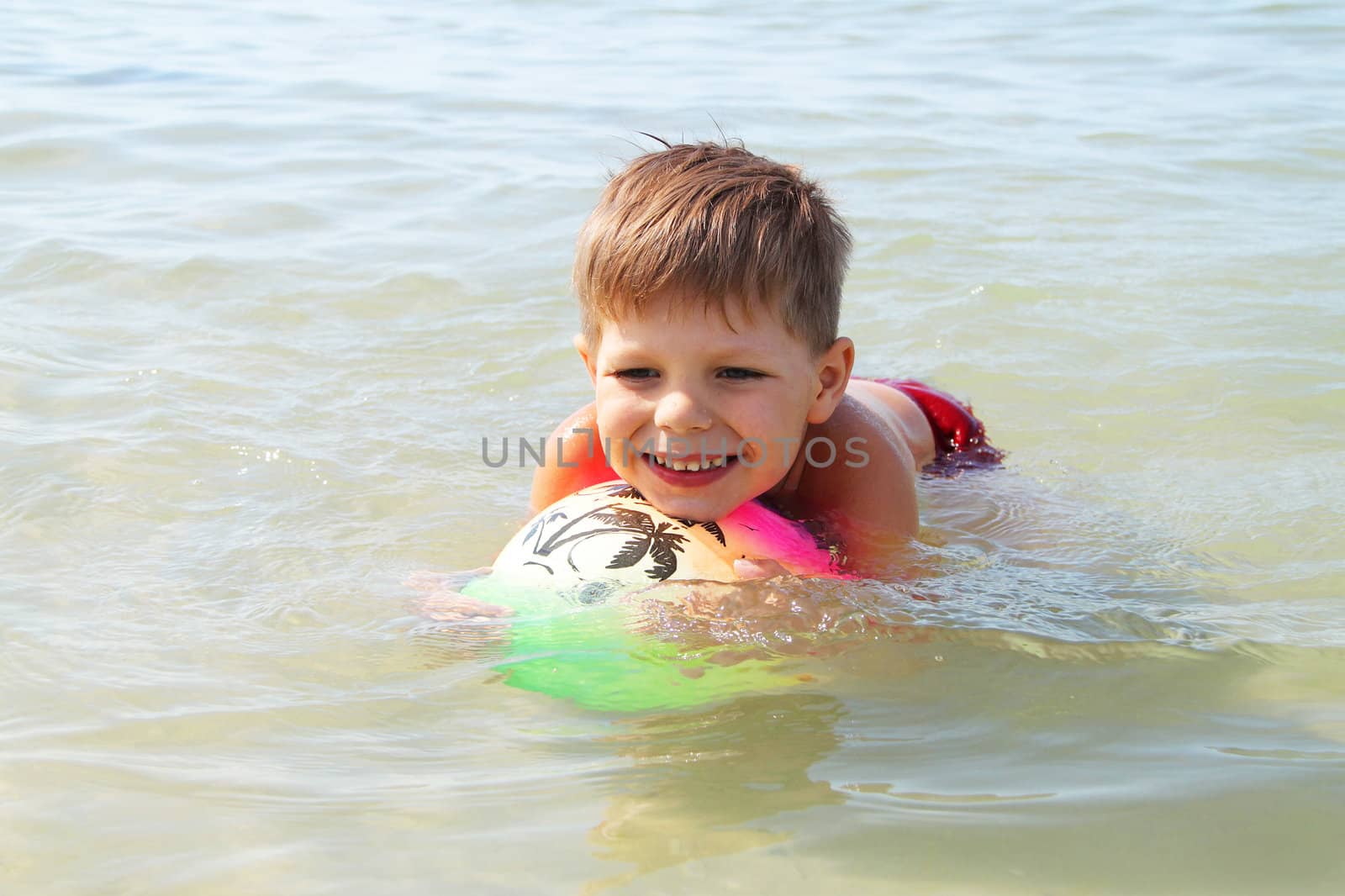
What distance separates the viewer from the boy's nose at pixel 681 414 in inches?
124

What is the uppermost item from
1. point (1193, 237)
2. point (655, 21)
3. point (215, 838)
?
point (655, 21)

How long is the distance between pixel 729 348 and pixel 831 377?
1.48 feet

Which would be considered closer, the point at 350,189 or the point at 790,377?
the point at 790,377

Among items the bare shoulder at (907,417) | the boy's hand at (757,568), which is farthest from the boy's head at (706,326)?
the bare shoulder at (907,417)

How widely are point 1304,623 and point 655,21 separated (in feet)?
41.2

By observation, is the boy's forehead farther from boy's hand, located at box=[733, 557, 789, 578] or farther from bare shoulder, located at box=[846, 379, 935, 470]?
bare shoulder, located at box=[846, 379, 935, 470]

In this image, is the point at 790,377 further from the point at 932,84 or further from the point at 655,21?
the point at 655,21

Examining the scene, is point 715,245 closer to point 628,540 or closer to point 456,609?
point 628,540

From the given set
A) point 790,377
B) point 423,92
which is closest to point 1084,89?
point 423,92

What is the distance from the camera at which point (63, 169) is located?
8195 millimetres

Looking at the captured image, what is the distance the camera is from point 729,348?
3197 mm

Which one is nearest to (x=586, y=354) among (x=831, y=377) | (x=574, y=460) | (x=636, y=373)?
(x=636, y=373)

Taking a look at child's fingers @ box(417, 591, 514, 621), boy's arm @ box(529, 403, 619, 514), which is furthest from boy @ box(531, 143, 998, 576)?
child's fingers @ box(417, 591, 514, 621)

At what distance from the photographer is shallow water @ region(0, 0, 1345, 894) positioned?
7.63ft
